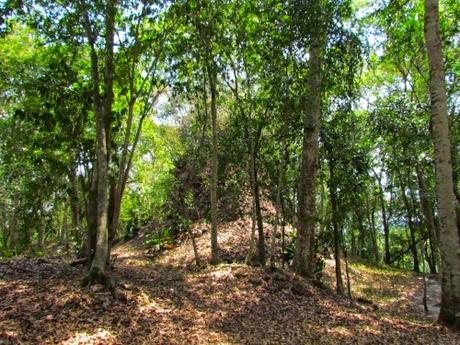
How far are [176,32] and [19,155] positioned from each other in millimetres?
6208

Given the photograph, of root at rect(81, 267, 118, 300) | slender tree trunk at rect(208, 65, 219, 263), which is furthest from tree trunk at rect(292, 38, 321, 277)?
root at rect(81, 267, 118, 300)

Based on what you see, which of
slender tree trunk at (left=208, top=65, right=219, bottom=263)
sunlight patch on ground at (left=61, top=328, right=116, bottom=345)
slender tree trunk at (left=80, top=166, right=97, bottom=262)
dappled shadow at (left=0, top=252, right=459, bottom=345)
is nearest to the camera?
sunlight patch on ground at (left=61, top=328, right=116, bottom=345)

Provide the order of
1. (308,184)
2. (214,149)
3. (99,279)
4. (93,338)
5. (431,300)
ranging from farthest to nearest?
1. (431,300)
2. (214,149)
3. (308,184)
4. (99,279)
5. (93,338)

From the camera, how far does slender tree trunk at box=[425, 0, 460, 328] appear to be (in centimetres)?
784

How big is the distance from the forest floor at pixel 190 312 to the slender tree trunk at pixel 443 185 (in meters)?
0.66

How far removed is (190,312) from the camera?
7738mm

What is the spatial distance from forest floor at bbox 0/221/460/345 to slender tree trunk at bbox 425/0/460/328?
2.18 ft

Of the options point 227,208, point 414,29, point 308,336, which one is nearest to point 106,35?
point 308,336

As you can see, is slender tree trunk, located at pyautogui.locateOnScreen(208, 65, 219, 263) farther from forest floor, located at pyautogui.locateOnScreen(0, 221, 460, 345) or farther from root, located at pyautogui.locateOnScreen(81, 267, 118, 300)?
root, located at pyautogui.locateOnScreen(81, 267, 118, 300)

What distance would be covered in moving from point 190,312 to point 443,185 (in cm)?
544

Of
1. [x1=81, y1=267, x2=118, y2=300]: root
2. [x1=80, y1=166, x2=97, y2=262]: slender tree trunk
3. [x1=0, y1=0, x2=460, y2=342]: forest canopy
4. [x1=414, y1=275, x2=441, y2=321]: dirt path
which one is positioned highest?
[x1=0, y1=0, x2=460, y2=342]: forest canopy

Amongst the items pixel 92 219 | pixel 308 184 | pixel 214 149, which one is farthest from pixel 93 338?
pixel 214 149

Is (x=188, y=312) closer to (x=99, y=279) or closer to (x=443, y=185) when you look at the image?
(x=99, y=279)

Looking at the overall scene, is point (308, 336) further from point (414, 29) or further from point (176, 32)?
point (414, 29)
